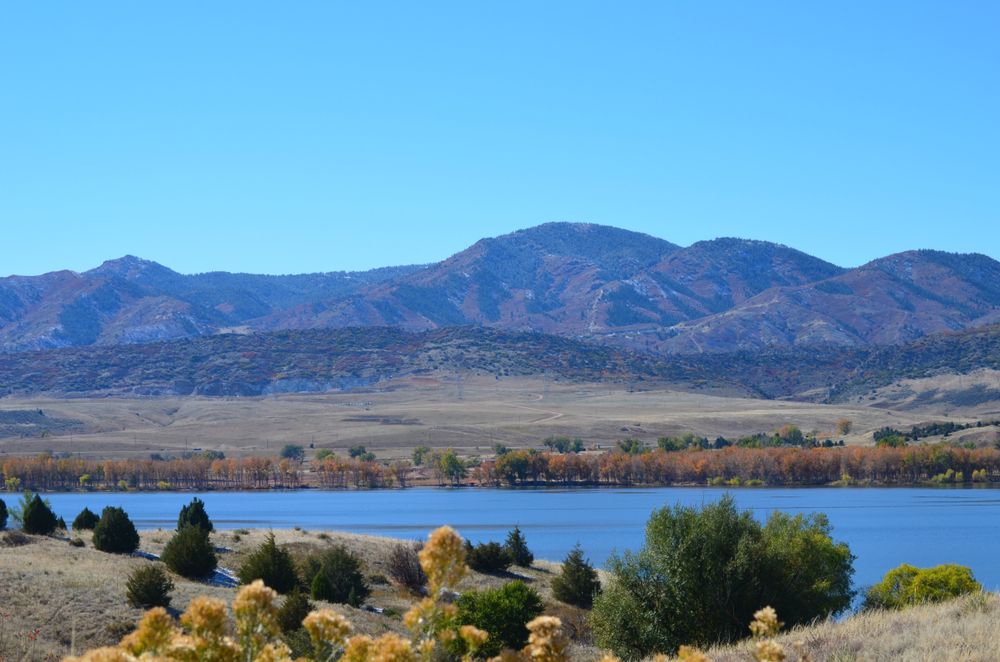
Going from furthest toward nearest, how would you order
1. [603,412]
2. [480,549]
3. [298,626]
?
[603,412] → [480,549] → [298,626]

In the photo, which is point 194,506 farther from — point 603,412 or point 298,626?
point 603,412

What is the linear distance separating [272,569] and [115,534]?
683 cm

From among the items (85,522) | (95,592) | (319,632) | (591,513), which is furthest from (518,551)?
(591,513)

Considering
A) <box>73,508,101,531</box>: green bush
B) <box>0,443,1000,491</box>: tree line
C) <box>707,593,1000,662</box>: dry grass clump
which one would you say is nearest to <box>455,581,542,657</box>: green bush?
<box>707,593,1000,662</box>: dry grass clump

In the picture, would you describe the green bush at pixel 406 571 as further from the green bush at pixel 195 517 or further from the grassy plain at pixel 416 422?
the grassy plain at pixel 416 422

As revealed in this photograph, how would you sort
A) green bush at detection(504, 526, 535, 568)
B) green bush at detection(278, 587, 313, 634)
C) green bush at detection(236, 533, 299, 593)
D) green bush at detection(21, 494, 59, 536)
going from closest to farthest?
green bush at detection(278, 587, 313, 634) < green bush at detection(236, 533, 299, 593) < green bush at detection(21, 494, 59, 536) < green bush at detection(504, 526, 535, 568)

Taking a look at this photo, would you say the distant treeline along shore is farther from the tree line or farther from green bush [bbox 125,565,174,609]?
green bush [bbox 125,565,174,609]

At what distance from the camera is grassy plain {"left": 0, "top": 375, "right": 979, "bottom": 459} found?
154m

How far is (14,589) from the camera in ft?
82.9

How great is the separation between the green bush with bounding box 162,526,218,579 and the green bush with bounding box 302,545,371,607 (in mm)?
2787

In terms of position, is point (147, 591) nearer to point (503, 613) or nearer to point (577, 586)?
point (503, 613)

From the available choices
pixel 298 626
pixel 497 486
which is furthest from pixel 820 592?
pixel 497 486

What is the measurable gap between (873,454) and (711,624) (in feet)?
340

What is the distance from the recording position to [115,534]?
112 feet
